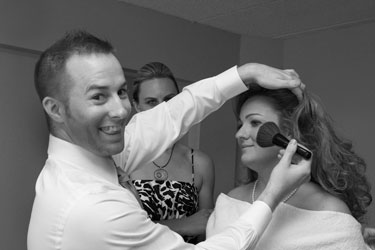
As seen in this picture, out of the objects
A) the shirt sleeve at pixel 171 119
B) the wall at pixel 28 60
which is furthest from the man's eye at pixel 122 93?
the wall at pixel 28 60

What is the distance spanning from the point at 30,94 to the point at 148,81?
0.76m

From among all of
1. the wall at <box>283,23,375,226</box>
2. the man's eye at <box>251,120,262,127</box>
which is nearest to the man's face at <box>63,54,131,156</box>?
the man's eye at <box>251,120,262,127</box>

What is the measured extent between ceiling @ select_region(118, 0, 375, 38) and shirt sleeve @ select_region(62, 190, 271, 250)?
193 cm

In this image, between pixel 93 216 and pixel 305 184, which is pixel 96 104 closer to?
pixel 93 216

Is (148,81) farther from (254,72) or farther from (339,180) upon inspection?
(339,180)

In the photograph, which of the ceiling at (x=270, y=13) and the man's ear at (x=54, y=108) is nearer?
the man's ear at (x=54, y=108)

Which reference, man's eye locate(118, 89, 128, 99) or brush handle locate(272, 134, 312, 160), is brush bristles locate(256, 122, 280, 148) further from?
man's eye locate(118, 89, 128, 99)

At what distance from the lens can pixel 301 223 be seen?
157 centimetres

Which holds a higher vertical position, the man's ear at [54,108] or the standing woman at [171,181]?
the man's ear at [54,108]

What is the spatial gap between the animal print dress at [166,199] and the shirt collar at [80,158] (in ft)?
2.71

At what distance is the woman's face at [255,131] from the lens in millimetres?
1615

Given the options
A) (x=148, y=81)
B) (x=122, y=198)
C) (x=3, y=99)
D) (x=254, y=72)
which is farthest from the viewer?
(x=3, y=99)

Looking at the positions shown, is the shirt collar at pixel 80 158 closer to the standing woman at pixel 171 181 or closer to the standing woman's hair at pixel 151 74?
the standing woman at pixel 171 181

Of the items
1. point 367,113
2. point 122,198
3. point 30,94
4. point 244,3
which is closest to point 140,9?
point 244,3
